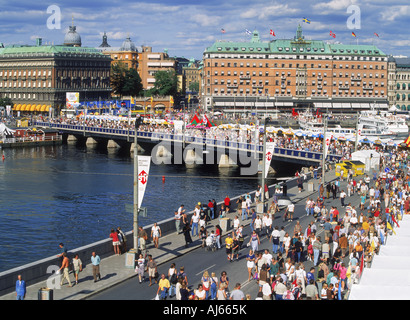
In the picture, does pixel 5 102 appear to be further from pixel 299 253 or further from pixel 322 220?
pixel 299 253

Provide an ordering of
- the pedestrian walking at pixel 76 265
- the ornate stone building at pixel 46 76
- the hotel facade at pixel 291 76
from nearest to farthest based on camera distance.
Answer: the pedestrian walking at pixel 76 265 → the hotel facade at pixel 291 76 → the ornate stone building at pixel 46 76

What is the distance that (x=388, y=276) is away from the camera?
22.8 metres

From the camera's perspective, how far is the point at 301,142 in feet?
281

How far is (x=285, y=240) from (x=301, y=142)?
55.2 meters

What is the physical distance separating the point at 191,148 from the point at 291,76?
283 feet

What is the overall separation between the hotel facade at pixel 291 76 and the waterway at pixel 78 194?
70408 mm

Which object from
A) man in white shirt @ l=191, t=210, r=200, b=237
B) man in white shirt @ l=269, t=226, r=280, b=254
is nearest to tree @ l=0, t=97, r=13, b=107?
man in white shirt @ l=191, t=210, r=200, b=237

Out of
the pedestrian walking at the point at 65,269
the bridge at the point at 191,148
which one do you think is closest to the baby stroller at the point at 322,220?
the pedestrian walking at the point at 65,269

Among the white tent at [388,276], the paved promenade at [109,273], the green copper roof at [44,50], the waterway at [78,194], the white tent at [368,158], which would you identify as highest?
the green copper roof at [44,50]

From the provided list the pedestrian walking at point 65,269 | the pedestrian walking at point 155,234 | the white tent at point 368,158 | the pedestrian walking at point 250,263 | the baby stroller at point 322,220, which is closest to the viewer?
the pedestrian walking at point 65,269

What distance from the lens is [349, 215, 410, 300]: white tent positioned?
20830 mm

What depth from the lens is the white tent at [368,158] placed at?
6306cm

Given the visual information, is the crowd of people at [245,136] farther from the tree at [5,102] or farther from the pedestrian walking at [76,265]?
the tree at [5,102]
